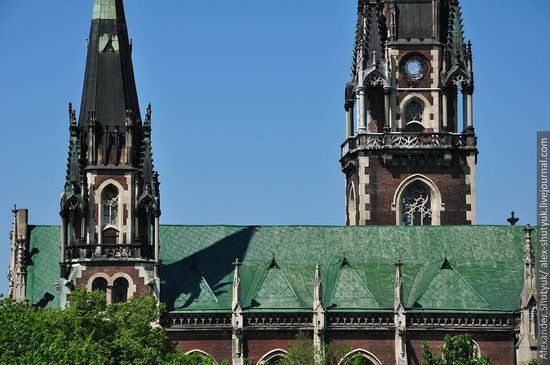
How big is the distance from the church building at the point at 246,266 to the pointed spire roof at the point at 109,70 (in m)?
0.08

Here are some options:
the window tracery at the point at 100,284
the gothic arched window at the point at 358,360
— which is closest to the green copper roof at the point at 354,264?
the gothic arched window at the point at 358,360

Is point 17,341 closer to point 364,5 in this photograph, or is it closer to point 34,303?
point 34,303

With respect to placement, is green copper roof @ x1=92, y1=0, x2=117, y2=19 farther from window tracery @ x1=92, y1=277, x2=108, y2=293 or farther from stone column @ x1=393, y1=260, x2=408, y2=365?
stone column @ x1=393, y1=260, x2=408, y2=365

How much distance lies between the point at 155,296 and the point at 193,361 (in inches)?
397

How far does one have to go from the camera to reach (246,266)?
126m

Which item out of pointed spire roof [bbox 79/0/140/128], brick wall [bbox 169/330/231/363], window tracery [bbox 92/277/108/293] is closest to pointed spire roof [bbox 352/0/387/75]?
pointed spire roof [bbox 79/0/140/128]

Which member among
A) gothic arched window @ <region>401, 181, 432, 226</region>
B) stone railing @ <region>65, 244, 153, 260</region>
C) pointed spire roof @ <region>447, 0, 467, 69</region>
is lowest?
stone railing @ <region>65, 244, 153, 260</region>

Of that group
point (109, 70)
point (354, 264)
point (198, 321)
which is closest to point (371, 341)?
point (354, 264)

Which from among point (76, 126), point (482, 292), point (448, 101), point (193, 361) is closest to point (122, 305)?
point (193, 361)

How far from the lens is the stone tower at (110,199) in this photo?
4761 inches

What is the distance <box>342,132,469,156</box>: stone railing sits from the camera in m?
138

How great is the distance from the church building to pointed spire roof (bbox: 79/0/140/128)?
84 millimetres

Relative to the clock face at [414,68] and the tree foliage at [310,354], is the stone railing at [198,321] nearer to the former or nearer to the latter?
the tree foliage at [310,354]

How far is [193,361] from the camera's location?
111 m
